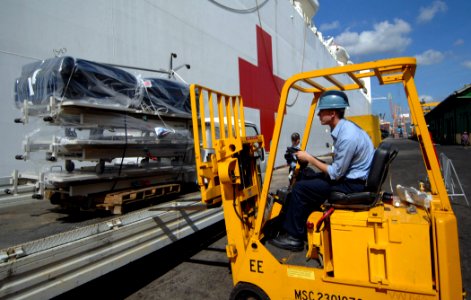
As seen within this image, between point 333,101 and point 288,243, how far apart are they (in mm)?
1312

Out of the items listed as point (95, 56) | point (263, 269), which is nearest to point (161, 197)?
point (263, 269)

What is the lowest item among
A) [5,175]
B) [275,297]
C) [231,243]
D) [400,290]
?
[275,297]

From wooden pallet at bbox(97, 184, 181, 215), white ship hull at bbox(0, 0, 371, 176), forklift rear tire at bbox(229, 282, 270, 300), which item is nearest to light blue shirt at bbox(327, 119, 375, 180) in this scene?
forklift rear tire at bbox(229, 282, 270, 300)

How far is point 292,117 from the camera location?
19.5m

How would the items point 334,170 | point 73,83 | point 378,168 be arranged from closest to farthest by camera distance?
point 378,168
point 334,170
point 73,83

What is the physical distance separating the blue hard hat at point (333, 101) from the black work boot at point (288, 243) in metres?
1.19

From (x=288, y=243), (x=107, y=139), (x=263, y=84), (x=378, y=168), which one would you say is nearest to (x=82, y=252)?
(x=288, y=243)

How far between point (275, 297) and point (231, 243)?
62cm

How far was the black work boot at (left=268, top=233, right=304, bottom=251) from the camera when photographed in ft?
9.75

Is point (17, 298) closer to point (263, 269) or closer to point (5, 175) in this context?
point (263, 269)

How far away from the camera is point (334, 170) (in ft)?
9.34

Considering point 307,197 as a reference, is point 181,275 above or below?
below

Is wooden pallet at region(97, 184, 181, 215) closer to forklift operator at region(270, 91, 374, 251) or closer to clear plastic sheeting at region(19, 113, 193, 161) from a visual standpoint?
clear plastic sheeting at region(19, 113, 193, 161)

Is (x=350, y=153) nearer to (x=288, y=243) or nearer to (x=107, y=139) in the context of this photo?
(x=288, y=243)
